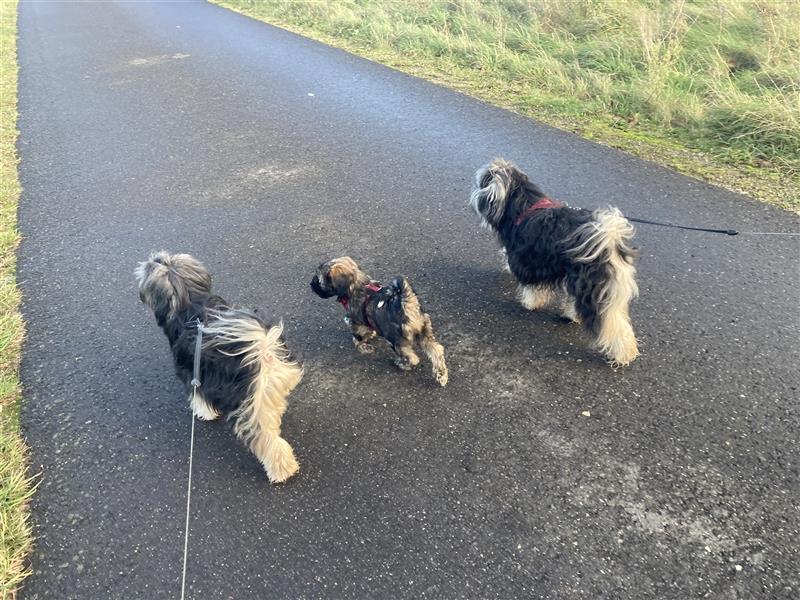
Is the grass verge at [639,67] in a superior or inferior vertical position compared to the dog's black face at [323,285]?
superior

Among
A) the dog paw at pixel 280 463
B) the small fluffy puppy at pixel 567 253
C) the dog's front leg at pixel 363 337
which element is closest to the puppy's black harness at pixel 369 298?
the dog's front leg at pixel 363 337

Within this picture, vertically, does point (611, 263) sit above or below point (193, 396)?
above

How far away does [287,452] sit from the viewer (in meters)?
3.39

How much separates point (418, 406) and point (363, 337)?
743 mm

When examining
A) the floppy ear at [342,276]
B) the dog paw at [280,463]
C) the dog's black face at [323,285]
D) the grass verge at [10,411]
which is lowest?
the grass verge at [10,411]

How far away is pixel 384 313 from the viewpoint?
387 cm

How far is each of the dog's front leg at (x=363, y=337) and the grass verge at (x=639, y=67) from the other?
4414 millimetres

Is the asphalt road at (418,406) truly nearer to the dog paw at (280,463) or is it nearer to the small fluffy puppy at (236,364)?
the dog paw at (280,463)

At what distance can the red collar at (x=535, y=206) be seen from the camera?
4.32m

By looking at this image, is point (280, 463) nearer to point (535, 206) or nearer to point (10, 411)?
point (10, 411)

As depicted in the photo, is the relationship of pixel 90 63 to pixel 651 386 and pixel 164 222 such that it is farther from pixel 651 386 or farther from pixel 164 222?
pixel 651 386

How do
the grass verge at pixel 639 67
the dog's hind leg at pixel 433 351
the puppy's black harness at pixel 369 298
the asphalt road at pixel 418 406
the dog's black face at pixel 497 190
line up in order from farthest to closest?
the grass verge at pixel 639 67, the dog's black face at pixel 497 190, the puppy's black harness at pixel 369 298, the dog's hind leg at pixel 433 351, the asphalt road at pixel 418 406

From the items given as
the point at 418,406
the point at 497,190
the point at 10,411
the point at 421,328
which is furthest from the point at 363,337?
the point at 10,411

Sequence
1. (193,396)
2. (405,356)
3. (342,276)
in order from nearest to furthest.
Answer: (193,396) → (405,356) → (342,276)
